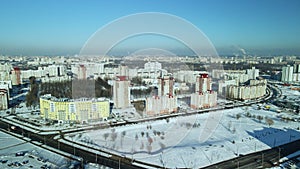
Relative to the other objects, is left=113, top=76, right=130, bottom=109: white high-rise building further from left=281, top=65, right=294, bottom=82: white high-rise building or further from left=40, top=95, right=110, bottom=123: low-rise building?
left=281, top=65, right=294, bottom=82: white high-rise building

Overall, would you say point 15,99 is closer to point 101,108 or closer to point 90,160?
point 101,108

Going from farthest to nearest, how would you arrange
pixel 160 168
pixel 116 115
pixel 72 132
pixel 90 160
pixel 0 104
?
1. pixel 0 104
2. pixel 116 115
3. pixel 72 132
4. pixel 90 160
5. pixel 160 168

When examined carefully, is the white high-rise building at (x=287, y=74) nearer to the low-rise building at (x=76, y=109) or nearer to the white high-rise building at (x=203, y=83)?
the white high-rise building at (x=203, y=83)

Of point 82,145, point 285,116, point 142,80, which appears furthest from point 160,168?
point 142,80

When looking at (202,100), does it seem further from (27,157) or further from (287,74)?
(287,74)

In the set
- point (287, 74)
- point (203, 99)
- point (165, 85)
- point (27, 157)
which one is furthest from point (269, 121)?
point (287, 74)

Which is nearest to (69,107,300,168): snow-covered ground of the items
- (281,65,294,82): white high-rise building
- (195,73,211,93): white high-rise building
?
(195,73,211,93): white high-rise building

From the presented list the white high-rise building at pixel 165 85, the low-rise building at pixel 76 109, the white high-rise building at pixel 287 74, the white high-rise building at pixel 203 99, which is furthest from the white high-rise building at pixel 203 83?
the white high-rise building at pixel 287 74
